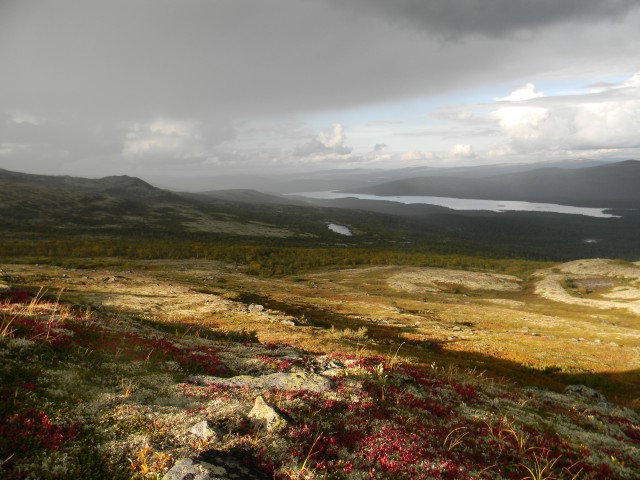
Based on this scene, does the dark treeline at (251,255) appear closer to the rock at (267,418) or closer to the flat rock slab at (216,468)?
the rock at (267,418)

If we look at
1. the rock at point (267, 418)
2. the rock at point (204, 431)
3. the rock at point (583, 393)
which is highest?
the rock at point (204, 431)

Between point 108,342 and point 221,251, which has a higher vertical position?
point 108,342

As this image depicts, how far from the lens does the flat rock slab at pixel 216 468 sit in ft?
22.3

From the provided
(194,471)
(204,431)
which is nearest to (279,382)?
(204,431)

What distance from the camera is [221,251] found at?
155 meters

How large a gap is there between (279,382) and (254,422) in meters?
3.72

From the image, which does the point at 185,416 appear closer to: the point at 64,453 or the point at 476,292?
the point at 64,453

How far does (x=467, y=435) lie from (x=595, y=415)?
1239 cm

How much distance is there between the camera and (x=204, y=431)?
8359mm

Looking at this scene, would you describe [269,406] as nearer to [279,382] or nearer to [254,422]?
[254,422]

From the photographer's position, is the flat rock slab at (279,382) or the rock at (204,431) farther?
the flat rock slab at (279,382)

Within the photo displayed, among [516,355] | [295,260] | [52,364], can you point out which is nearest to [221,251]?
[295,260]

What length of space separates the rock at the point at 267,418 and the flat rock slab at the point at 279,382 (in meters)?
2.70

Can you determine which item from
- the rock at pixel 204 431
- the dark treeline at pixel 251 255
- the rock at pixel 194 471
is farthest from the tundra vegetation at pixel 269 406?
the dark treeline at pixel 251 255
